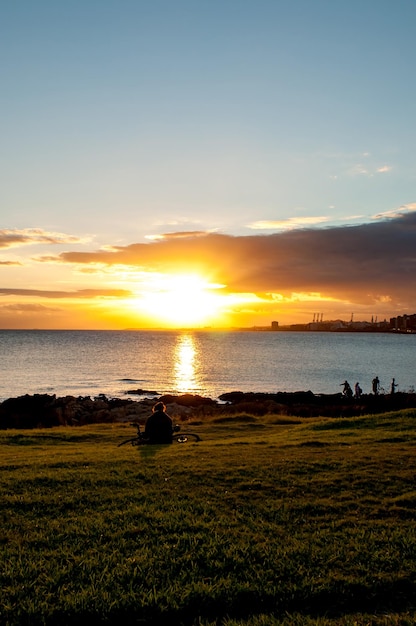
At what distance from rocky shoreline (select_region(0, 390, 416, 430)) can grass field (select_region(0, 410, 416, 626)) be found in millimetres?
21891

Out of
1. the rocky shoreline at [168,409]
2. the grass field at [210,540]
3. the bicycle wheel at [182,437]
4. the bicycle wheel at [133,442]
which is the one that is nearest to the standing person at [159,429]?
the bicycle wheel at [133,442]

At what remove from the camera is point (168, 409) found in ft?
158

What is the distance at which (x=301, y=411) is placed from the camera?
→ 4400 cm

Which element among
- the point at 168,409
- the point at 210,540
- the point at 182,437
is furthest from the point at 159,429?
the point at 168,409

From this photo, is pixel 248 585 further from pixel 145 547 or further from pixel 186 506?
pixel 186 506

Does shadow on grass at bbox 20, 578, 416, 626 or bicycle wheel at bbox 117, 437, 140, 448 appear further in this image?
bicycle wheel at bbox 117, 437, 140, 448

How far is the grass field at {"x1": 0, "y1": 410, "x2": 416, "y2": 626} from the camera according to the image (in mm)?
6262

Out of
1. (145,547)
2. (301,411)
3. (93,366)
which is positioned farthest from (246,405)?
(93,366)

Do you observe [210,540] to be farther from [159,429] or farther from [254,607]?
[159,429]

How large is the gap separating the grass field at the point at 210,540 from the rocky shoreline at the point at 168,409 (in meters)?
21.9

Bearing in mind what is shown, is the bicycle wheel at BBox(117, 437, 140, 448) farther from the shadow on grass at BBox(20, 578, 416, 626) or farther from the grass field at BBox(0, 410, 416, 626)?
the shadow on grass at BBox(20, 578, 416, 626)

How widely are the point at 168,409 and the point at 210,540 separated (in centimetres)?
4044

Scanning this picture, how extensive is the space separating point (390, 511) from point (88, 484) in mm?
6310

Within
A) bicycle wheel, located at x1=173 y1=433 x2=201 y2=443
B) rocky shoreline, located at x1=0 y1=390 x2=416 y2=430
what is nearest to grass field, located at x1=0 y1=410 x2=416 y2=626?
bicycle wheel, located at x1=173 y1=433 x2=201 y2=443
